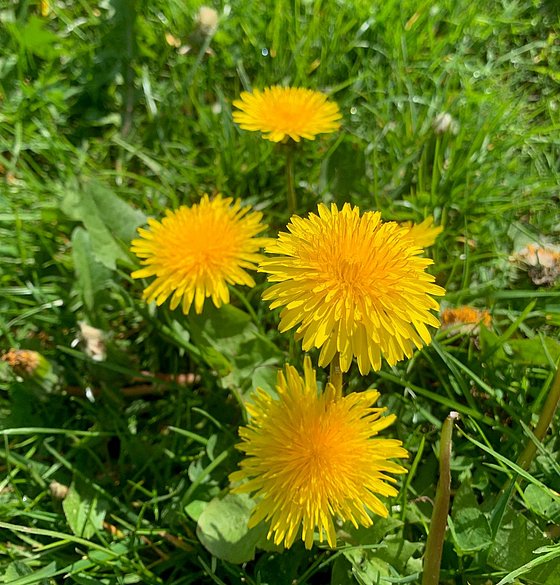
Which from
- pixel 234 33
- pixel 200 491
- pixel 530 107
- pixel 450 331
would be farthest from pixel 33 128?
pixel 530 107

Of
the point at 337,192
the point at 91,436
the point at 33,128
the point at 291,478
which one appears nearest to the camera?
the point at 291,478

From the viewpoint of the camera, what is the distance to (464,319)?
139 cm

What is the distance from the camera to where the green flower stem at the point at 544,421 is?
1.08m

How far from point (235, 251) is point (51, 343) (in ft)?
2.17

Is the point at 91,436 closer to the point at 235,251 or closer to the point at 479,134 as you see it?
the point at 235,251

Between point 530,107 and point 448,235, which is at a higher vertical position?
point 530,107

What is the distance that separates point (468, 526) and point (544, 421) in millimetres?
248

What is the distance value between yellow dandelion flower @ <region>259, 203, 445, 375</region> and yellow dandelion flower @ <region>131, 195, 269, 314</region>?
1.02 feet

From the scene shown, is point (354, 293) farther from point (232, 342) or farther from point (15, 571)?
point (15, 571)

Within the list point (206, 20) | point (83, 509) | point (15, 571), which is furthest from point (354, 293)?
point (206, 20)

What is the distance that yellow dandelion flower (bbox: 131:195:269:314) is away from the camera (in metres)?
1.31

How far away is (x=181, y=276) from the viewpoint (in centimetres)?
131

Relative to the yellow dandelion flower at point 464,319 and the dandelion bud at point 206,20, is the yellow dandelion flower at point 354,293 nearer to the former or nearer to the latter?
the yellow dandelion flower at point 464,319

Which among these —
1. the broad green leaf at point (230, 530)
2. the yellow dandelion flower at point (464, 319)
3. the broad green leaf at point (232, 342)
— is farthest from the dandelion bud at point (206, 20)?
the broad green leaf at point (230, 530)
